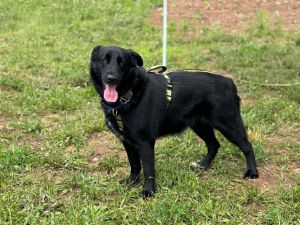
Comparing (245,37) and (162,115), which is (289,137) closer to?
(162,115)

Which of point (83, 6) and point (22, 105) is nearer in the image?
point (22, 105)

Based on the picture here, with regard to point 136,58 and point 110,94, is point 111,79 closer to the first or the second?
point 110,94

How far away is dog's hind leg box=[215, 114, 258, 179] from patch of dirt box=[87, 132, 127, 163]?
1116 mm

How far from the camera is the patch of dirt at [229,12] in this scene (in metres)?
11.1

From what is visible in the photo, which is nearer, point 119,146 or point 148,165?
point 148,165

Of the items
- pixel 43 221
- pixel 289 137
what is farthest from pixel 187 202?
pixel 289 137

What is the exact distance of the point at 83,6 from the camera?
1261 centimetres

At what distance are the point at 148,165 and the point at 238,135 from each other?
0.98 meters

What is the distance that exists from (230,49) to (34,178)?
18.1 feet

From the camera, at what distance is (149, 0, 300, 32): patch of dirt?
11.1m

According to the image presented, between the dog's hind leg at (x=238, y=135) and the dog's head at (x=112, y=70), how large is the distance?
1008mm

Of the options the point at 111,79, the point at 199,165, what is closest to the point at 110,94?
the point at 111,79

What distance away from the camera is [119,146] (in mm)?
5359

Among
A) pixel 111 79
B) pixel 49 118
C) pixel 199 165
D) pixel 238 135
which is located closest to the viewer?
pixel 111 79
